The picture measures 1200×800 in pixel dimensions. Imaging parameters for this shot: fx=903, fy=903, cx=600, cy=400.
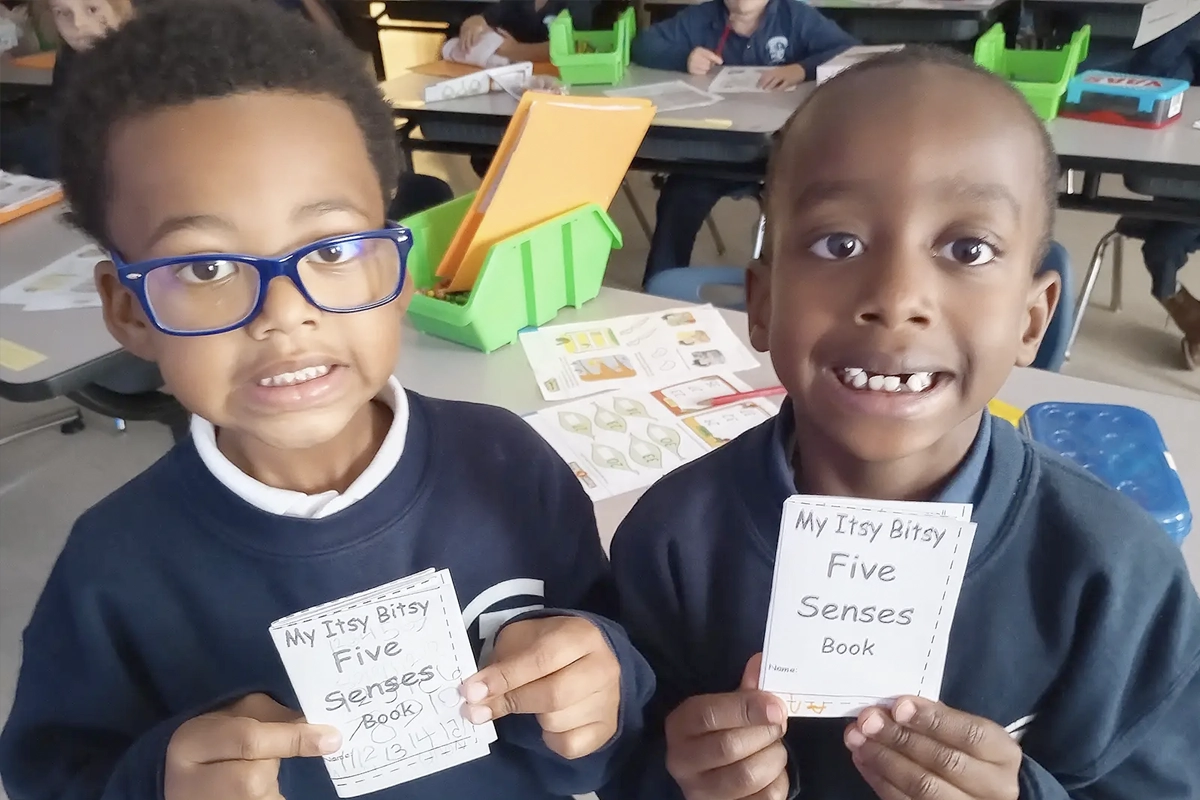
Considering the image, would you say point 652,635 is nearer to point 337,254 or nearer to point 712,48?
point 337,254

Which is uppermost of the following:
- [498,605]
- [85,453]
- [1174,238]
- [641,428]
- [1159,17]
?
[1159,17]

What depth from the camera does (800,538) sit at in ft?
2.20

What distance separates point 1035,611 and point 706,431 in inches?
25.3

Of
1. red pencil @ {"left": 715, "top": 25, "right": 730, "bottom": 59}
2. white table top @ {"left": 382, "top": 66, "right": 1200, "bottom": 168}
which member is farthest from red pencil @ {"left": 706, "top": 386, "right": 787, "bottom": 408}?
red pencil @ {"left": 715, "top": 25, "right": 730, "bottom": 59}

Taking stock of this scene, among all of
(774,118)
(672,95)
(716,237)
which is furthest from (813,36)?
(716,237)

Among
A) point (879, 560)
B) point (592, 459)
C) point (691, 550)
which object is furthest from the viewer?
point (592, 459)

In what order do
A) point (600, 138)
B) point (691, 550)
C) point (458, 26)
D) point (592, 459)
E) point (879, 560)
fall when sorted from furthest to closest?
1. point (458, 26)
2. point (600, 138)
3. point (592, 459)
4. point (691, 550)
5. point (879, 560)

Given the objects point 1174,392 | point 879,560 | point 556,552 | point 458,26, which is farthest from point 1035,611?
point 458,26

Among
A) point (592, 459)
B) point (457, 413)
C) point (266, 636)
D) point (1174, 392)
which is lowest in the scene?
point (1174, 392)

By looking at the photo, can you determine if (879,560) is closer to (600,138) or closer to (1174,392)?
(600,138)

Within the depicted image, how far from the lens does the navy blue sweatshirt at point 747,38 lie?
10.2 ft

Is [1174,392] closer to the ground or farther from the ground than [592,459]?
closer to the ground

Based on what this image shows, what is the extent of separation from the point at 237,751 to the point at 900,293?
589mm

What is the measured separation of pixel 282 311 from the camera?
27.3 inches
